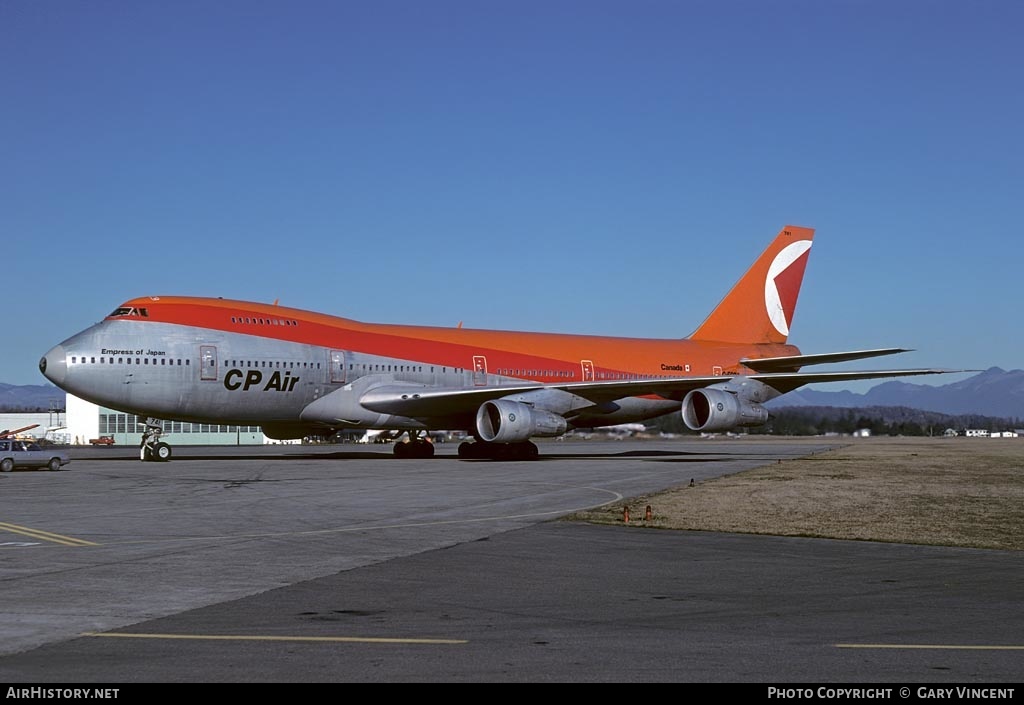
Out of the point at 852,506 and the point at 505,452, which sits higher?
the point at 505,452

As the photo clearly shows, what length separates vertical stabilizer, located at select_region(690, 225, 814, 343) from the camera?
52750mm

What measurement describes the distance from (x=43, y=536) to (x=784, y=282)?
4320 cm

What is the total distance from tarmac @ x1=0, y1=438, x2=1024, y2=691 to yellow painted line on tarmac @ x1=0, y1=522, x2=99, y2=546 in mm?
43

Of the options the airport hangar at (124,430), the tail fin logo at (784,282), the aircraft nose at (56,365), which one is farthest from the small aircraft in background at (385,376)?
the airport hangar at (124,430)

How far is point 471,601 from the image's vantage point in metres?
10.5

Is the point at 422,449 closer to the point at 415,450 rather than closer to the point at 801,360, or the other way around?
the point at 415,450

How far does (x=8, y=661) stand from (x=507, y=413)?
3169 centimetres

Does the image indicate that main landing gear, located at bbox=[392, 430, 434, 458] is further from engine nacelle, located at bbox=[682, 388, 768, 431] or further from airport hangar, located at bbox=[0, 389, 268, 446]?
airport hangar, located at bbox=[0, 389, 268, 446]

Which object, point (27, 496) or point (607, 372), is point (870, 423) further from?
point (27, 496)

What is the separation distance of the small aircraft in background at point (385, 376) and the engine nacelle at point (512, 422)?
0.05 metres

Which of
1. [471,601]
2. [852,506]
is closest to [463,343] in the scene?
[852,506]

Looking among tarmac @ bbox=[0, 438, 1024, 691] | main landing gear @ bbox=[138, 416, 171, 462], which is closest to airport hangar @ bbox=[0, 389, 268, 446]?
main landing gear @ bbox=[138, 416, 171, 462]

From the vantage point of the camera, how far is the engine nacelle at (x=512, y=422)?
39094mm

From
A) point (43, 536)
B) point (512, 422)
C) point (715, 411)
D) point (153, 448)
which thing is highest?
point (715, 411)
